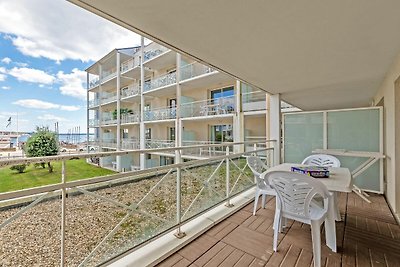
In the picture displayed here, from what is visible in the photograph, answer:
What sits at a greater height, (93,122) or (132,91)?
(132,91)

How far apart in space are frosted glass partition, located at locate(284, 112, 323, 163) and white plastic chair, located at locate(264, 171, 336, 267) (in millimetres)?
2699

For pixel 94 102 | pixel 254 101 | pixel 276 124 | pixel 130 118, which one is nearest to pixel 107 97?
pixel 94 102

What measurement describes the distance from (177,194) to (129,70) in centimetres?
1264

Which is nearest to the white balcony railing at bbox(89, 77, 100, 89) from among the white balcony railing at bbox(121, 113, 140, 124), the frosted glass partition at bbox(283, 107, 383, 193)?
the white balcony railing at bbox(121, 113, 140, 124)

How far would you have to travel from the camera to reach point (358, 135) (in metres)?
3.81

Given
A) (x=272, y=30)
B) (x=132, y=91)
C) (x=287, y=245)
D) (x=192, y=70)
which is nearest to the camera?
(x=272, y=30)

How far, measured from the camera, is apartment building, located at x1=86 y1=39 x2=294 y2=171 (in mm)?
8336

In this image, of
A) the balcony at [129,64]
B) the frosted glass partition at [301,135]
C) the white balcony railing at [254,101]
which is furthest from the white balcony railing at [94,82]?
the frosted glass partition at [301,135]

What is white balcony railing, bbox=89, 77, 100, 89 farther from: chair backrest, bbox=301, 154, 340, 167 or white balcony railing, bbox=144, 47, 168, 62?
chair backrest, bbox=301, 154, 340, 167

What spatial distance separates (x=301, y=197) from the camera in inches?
69.9

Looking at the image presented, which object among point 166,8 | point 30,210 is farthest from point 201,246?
point 166,8

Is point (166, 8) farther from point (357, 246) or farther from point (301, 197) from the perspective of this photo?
point (357, 246)

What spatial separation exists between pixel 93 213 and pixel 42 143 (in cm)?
1281

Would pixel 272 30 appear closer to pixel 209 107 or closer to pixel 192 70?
pixel 209 107
